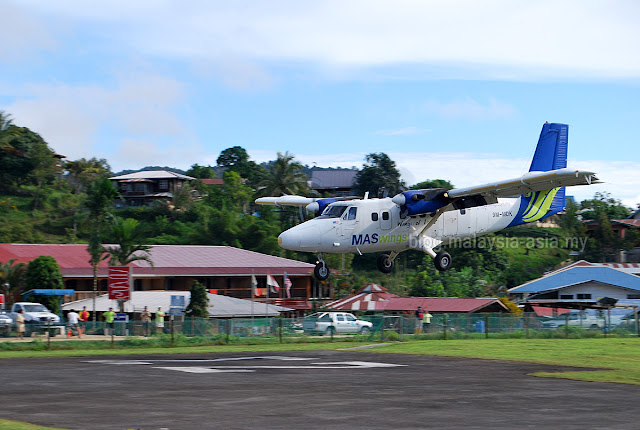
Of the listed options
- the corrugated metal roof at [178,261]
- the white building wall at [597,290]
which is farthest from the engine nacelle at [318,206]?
the white building wall at [597,290]

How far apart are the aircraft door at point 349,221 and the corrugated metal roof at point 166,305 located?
2218 cm

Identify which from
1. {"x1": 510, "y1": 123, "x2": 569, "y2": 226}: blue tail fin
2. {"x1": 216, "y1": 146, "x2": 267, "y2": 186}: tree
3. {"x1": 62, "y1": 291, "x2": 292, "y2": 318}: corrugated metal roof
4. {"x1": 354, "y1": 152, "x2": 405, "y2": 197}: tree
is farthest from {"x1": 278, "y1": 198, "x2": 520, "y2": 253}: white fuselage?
{"x1": 216, "y1": 146, "x2": 267, "y2": 186}: tree

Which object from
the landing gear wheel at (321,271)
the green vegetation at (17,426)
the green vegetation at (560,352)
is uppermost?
the landing gear wheel at (321,271)

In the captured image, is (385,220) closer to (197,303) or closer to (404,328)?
(404,328)

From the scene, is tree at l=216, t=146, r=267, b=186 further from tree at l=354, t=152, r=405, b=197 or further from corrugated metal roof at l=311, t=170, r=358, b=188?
tree at l=354, t=152, r=405, b=197

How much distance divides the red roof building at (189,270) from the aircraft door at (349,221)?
33.7m

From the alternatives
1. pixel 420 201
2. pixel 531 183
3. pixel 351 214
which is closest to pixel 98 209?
pixel 351 214

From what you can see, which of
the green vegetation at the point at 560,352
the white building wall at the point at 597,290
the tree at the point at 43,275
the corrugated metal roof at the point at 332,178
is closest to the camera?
the green vegetation at the point at 560,352

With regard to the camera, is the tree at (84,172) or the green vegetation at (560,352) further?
the tree at (84,172)

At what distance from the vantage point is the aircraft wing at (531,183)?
27.4 meters

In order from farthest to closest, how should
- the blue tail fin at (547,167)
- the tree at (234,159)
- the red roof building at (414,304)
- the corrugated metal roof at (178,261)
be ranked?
the tree at (234,159) < the corrugated metal roof at (178,261) < the red roof building at (414,304) < the blue tail fin at (547,167)

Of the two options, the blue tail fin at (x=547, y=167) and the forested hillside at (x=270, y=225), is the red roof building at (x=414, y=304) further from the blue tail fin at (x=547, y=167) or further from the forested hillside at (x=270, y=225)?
the blue tail fin at (x=547, y=167)

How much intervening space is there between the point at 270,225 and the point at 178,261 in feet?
66.9

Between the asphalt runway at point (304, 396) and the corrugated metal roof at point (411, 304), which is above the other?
the corrugated metal roof at point (411, 304)
